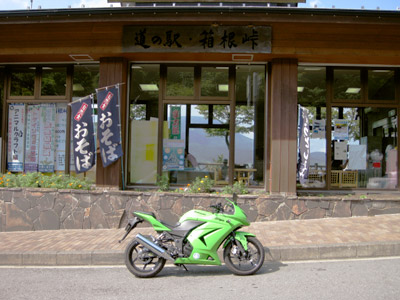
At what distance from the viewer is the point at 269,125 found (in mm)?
10547

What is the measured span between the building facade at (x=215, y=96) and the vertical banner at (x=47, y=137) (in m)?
0.03

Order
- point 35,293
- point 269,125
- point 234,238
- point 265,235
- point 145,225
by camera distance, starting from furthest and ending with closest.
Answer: point 269,125, point 145,225, point 265,235, point 234,238, point 35,293

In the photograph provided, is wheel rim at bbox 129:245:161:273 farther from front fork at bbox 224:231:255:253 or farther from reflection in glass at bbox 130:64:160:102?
reflection in glass at bbox 130:64:160:102

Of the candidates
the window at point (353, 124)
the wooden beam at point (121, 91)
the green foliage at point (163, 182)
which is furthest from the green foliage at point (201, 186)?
the window at point (353, 124)

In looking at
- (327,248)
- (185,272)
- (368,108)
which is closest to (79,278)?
(185,272)

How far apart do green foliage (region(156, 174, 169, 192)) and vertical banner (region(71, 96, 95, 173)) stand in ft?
5.92

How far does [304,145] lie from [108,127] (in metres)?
5.11

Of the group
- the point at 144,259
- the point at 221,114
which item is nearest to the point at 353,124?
the point at 221,114

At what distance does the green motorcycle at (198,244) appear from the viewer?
5.68m

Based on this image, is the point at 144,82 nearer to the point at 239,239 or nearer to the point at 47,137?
the point at 47,137

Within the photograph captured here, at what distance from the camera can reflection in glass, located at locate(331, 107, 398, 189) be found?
10.8 meters

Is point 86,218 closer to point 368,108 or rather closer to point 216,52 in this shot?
point 216,52

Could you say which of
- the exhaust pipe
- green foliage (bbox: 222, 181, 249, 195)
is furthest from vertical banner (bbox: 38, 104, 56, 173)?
the exhaust pipe

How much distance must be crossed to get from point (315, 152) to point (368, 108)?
1953 millimetres
